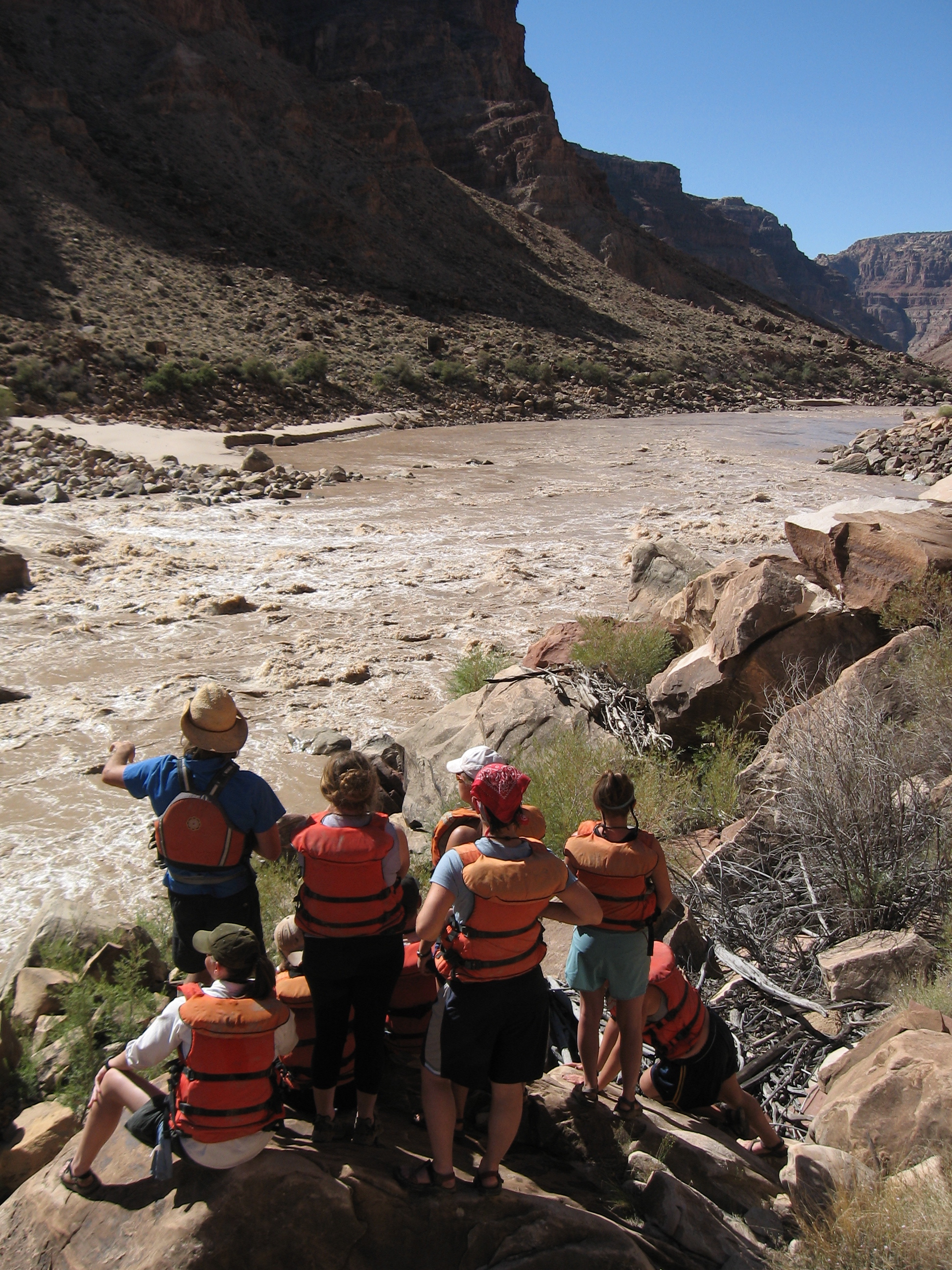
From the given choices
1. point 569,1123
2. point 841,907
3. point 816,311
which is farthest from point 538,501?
point 816,311

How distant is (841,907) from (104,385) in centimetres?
2439

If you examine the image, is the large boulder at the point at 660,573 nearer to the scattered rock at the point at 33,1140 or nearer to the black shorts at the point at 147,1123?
the scattered rock at the point at 33,1140

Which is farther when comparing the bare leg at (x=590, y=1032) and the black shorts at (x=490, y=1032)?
the bare leg at (x=590, y=1032)

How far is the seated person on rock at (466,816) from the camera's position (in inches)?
107

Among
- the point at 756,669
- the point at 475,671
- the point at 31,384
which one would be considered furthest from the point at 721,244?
the point at 756,669

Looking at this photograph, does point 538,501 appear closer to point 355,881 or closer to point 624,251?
point 355,881

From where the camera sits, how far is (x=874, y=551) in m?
6.46

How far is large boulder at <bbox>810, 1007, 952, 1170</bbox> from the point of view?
7.98ft

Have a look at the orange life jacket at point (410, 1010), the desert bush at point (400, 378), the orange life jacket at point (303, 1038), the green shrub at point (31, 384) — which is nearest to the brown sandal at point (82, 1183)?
the orange life jacket at point (303, 1038)

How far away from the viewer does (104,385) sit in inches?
960

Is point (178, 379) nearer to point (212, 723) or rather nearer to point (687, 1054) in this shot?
point (212, 723)

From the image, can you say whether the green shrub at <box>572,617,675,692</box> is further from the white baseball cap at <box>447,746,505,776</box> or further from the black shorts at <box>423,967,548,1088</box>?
the black shorts at <box>423,967,548,1088</box>

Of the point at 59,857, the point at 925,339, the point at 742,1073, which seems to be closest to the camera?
the point at 742,1073

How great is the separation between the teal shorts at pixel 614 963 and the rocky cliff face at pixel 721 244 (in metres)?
130
